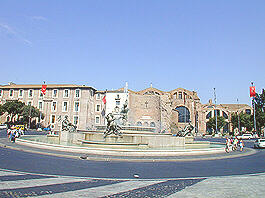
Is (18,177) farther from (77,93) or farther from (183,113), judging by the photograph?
(183,113)

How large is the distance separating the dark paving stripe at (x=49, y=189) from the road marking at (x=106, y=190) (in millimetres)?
306

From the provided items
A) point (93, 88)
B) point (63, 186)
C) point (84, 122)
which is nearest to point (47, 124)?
point (84, 122)

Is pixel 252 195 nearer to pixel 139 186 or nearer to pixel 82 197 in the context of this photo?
pixel 139 186

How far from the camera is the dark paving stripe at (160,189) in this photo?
5.76 meters

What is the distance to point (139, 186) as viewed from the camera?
6.74 meters

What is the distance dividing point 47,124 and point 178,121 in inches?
1652

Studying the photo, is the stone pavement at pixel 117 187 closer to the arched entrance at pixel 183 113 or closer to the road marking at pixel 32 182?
the road marking at pixel 32 182

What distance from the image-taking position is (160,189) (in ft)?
20.9

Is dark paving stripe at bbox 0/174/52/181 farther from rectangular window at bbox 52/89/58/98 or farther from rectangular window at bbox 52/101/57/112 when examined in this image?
rectangular window at bbox 52/89/58/98

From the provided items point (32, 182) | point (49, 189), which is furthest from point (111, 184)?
point (32, 182)

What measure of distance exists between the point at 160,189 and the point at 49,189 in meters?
3.16

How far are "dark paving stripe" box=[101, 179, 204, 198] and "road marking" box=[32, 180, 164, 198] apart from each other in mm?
267

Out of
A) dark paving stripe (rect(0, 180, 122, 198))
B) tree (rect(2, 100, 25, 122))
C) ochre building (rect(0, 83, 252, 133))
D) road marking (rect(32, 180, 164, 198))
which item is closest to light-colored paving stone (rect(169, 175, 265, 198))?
road marking (rect(32, 180, 164, 198))

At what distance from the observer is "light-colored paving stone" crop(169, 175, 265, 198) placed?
224 inches
